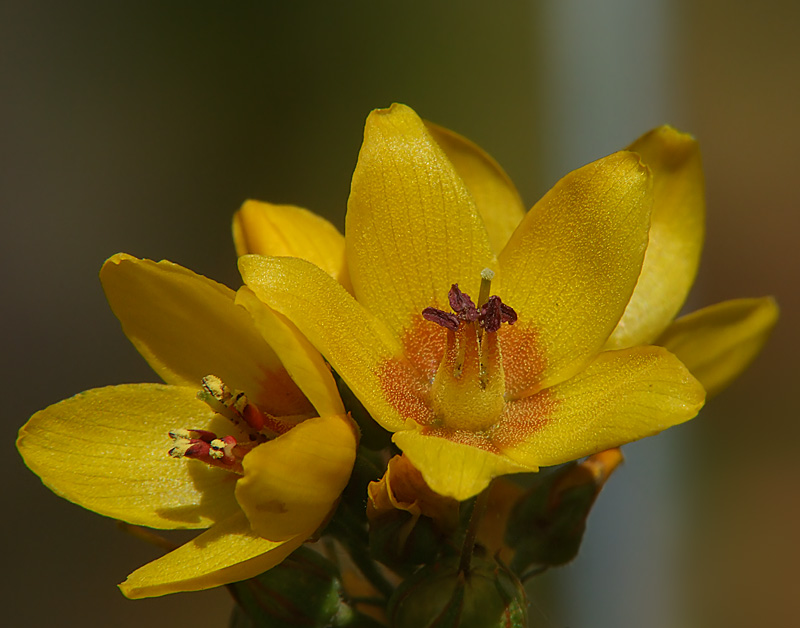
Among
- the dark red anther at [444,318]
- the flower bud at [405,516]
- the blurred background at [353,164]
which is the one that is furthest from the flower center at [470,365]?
the blurred background at [353,164]

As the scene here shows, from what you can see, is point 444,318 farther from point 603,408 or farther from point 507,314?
point 603,408

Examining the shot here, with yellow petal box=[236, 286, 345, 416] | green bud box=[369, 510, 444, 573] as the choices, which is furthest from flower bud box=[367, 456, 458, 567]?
yellow petal box=[236, 286, 345, 416]

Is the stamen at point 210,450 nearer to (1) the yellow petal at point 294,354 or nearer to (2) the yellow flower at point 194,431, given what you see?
(2) the yellow flower at point 194,431

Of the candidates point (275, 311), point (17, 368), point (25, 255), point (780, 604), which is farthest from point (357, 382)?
point (25, 255)

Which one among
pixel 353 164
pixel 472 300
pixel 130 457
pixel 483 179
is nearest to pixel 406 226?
pixel 472 300

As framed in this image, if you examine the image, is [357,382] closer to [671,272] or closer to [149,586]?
[149,586]
